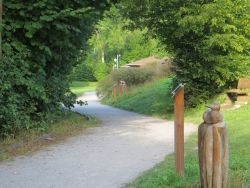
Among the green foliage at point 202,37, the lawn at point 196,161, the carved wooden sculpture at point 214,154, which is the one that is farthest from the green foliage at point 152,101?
the carved wooden sculpture at point 214,154

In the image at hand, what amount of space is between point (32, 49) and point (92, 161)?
4726mm

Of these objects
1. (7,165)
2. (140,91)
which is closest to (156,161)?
(7,165)

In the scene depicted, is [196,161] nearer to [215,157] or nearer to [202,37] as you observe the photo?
[215,157]

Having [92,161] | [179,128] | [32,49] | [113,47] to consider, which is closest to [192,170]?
[179,128]

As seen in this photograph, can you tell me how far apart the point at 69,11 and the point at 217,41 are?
24.5ft

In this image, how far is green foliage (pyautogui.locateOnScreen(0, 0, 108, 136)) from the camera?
11.9m

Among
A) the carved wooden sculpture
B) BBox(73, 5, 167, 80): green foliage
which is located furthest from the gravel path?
BBox(73, 5, 167, 80): green foliage

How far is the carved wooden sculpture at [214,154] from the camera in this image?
6.23m

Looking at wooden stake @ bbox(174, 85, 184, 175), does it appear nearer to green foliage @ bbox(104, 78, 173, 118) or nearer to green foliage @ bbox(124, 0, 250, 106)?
green foliage @ bbox(124, 0, 250, 106)

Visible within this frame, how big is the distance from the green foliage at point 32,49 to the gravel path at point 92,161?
1.28 m

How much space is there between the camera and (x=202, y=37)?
62.2ft

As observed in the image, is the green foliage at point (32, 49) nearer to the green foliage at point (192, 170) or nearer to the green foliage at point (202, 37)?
the green foliage at point (192, 170)

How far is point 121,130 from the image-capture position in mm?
15148

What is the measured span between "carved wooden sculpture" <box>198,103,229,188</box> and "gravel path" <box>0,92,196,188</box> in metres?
1.82
